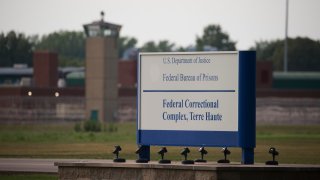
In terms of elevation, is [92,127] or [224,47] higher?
[224,47]

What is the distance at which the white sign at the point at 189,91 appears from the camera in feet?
82.1

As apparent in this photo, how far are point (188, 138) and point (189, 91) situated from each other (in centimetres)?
112

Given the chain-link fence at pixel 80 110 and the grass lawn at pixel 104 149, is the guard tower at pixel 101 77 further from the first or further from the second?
the grass lawn at pixel 104 149

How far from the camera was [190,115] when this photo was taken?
25344mm

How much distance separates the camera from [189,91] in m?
25.5

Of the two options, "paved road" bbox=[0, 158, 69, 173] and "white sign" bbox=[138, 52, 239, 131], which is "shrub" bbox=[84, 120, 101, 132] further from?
"white sign" bbox=[138, 52, 239, 131]

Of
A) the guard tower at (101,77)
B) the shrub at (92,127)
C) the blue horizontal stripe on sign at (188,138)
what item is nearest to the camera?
the blue horizontal stripe on sign at (188,138)

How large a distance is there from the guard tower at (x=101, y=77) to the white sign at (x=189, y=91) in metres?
80.9

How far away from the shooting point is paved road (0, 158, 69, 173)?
34344 millimetres

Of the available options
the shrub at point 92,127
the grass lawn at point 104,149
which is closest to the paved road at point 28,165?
the grass lawn at point 104,149

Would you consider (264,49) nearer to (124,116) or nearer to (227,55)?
(124,116)

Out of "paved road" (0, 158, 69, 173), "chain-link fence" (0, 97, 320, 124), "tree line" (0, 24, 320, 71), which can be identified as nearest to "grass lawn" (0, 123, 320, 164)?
"paved road" (0, 158, 69, 173)

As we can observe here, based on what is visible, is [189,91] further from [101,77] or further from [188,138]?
[101,77]

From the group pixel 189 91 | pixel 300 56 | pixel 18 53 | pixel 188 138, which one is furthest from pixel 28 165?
pixel 300 56
